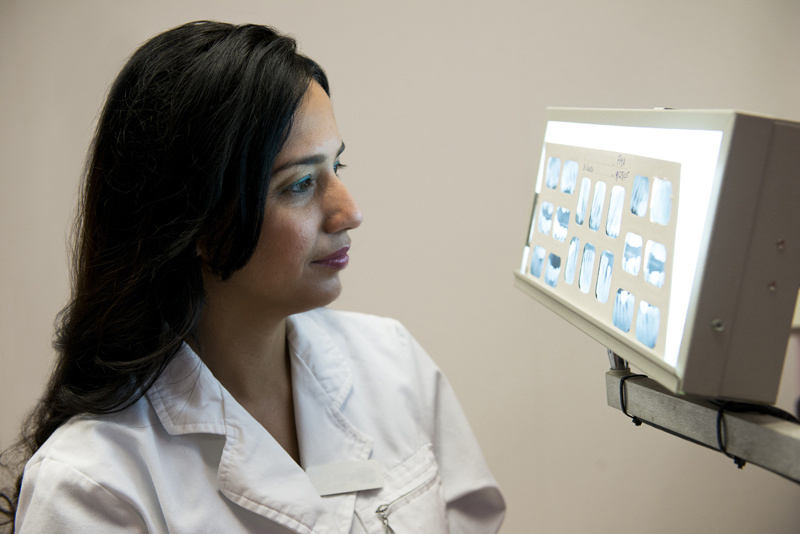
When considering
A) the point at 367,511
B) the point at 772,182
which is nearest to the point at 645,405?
the point at 772,182

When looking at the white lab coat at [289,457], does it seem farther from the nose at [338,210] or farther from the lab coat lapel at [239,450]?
the nose at [338,210]

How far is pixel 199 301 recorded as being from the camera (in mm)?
1068

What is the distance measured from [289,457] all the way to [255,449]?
7 centimetres

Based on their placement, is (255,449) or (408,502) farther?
(408,502)

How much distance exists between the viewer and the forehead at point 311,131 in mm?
1048

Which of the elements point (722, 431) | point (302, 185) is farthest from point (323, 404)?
point (722, 431)

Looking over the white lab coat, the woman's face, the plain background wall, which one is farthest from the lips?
the plain background wall

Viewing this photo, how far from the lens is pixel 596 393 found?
6.52 ft

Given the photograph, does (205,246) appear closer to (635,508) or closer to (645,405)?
(645,405)

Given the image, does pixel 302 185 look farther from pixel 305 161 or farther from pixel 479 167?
pixel 479 167

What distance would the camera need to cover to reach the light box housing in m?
0.65

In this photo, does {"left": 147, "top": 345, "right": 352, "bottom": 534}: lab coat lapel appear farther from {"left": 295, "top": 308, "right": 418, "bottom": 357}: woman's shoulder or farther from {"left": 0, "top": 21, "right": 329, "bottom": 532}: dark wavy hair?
{"left": 295, "top": 308, "right": 418, "bottom": 357}: woman's shoulder

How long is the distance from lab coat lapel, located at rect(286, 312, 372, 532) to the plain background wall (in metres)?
0.59

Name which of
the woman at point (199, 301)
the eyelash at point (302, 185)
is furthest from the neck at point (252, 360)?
the eyelash at point (302, 185)
